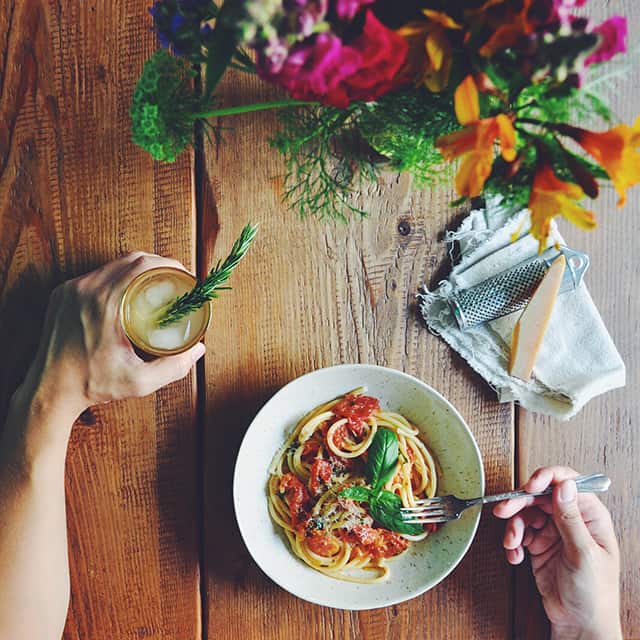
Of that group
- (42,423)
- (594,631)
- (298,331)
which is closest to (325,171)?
(298,331)

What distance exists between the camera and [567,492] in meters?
1.14

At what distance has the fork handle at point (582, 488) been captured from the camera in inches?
45.8

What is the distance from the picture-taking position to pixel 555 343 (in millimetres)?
1211

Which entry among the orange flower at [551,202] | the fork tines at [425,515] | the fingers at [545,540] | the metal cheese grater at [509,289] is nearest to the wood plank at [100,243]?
the fork tines at [425,515]

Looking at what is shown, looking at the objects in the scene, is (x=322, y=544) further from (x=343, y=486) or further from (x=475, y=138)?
(x=475, y=138)

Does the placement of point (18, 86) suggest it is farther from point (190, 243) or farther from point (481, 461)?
point (481, 461)

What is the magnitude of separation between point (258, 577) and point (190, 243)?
22.5 inches

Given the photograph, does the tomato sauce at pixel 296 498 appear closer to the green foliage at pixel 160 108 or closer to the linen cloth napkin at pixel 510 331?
the linen cloth napkin at pixel 510 331

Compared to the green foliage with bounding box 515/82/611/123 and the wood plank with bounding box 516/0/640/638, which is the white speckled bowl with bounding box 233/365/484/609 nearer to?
the wood plank with bounding box 516/0/640/638

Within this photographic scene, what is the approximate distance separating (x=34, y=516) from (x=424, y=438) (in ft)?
2.05

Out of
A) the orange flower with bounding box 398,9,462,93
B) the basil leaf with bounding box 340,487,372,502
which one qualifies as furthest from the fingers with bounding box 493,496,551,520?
the orange flower with bounding box 398,9,462,93

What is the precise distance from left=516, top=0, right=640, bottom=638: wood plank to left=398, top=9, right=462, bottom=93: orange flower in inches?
24.8

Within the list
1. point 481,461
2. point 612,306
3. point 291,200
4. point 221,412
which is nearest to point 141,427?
point 221,412

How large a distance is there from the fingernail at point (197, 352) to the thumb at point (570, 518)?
600 millimetres
